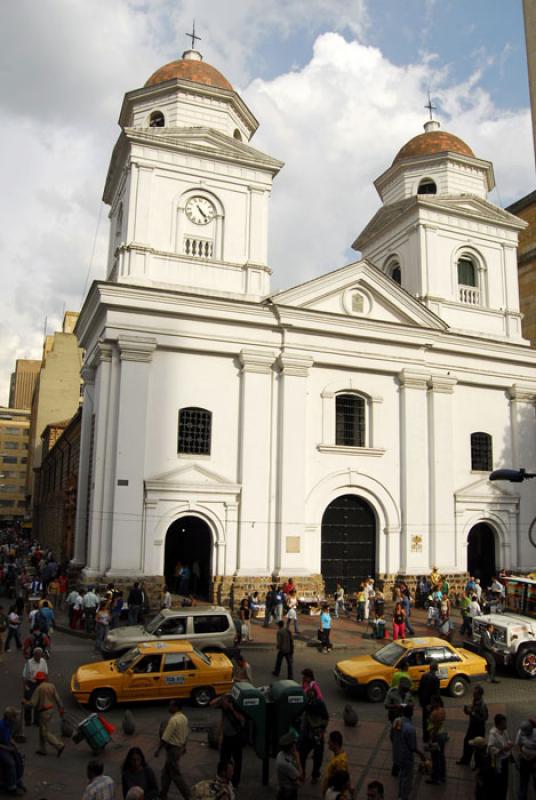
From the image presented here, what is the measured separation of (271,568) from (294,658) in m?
6.06

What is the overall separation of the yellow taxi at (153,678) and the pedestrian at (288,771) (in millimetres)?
4951

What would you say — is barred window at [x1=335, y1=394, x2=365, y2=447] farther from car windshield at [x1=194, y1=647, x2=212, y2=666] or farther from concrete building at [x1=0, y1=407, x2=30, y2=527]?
concrete building at [x1=0, y1=407, x2=30, y2=527]

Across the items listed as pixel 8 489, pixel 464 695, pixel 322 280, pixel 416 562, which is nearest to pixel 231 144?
pixel 322 280

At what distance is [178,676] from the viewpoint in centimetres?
1320

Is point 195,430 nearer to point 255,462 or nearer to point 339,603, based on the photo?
point 255,462

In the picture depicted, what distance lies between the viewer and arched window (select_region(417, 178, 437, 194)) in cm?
3259

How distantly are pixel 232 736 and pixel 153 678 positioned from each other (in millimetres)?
3949

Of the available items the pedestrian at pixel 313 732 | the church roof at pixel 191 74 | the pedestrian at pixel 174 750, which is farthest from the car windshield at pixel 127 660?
the church roof at pixel 191 74

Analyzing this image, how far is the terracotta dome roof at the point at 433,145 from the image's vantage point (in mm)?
32312

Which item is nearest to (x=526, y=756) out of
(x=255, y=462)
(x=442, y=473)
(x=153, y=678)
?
(x=153, y=678)

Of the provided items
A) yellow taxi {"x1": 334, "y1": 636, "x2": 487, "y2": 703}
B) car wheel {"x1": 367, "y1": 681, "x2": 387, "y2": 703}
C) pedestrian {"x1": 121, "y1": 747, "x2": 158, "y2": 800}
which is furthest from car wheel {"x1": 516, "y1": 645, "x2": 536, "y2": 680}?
pedestrian {"x1": 121, "y1": 747, "x2": 158, "y2": 800}

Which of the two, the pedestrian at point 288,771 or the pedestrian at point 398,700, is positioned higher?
the pedestrian at point 398,700

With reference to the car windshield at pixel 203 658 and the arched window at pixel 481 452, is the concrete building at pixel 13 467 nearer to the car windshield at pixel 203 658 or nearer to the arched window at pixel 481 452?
the arched window at pixel 481 452

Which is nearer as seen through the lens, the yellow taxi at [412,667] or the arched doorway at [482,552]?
the yellow taxi at [412,667]
